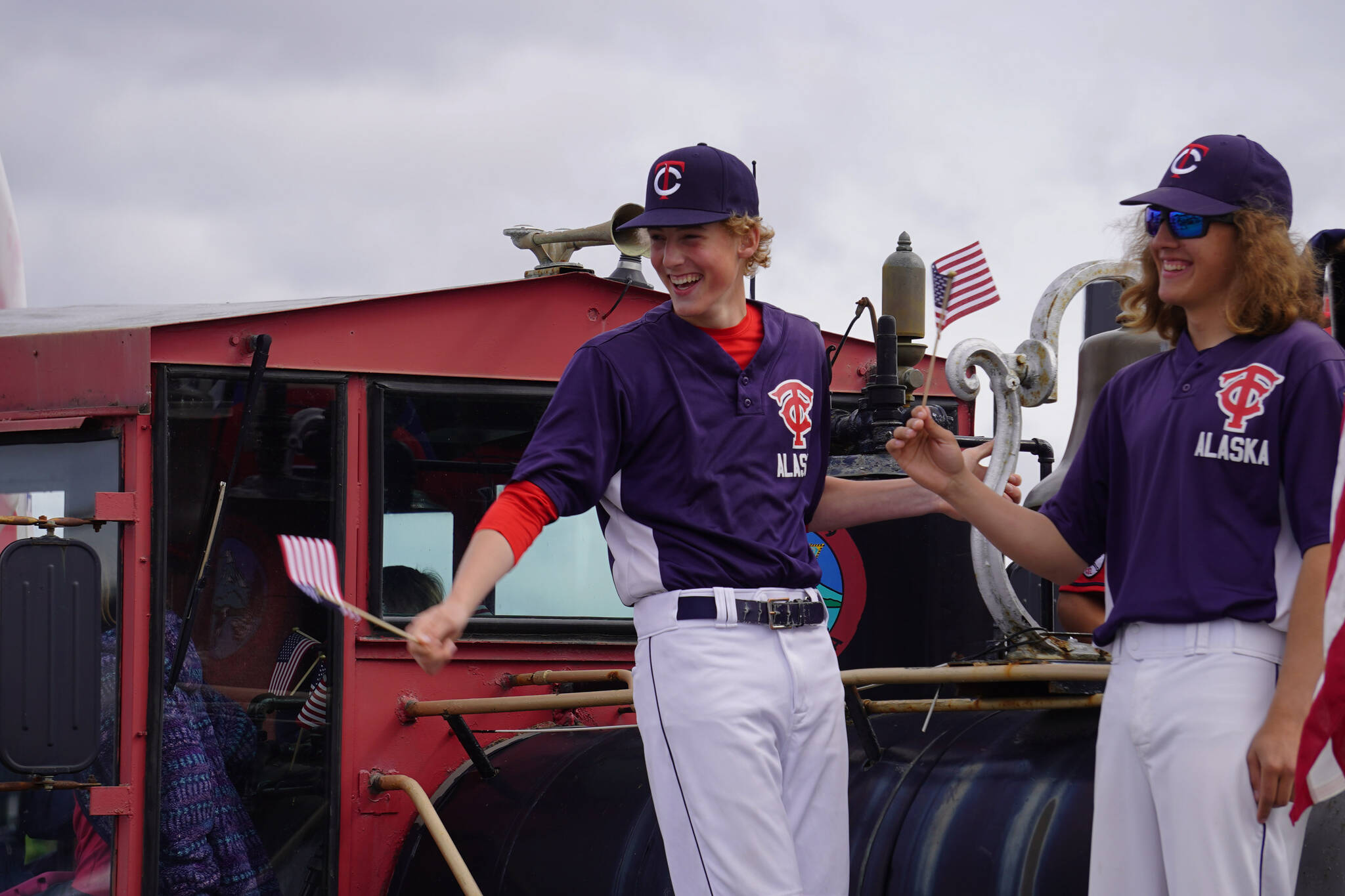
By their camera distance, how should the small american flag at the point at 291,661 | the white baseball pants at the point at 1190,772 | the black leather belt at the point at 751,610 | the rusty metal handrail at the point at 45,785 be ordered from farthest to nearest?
the small american flag at the point at 291,661, the rusty metal handrail at the point at 45,785, the black leather belt at the point at 751,610, the white baseball pants at the point at 1190,772

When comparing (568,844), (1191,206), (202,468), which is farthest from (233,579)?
(1191,206)

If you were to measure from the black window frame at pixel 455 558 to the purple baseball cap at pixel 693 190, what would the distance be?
155 centimetres

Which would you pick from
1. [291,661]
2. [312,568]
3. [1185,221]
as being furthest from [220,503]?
[1185,221]

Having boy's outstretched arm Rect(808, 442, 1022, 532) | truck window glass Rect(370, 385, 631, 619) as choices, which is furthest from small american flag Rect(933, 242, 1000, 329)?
truck window glass Rect(370, 385, 631, 619)

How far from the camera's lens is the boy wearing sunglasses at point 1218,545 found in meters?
2.14

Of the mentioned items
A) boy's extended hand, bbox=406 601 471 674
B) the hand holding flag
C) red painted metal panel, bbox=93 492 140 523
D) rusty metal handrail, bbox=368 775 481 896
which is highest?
red painted metal panel, bbox=93 492 140 523

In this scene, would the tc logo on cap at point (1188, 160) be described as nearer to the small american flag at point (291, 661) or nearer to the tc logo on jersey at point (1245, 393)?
the tc logo on jersey at point (1245, 393)

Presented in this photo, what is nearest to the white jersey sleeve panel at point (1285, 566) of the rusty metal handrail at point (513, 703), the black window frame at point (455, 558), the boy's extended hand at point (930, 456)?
the boy's extended hand at point (930, 456)

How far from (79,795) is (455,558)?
1.09 m

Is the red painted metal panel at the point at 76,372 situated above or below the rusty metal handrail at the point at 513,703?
above

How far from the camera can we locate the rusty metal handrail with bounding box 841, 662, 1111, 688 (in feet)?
9.59

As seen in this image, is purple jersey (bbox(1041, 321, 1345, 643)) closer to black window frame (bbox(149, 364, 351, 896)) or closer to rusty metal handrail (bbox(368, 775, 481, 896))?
rusty metal handrail (bbox(368, 775, 481, 896))

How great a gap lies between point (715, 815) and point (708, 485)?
1.76ft

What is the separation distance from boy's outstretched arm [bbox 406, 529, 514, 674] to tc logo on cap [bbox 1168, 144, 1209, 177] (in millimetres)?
1204
